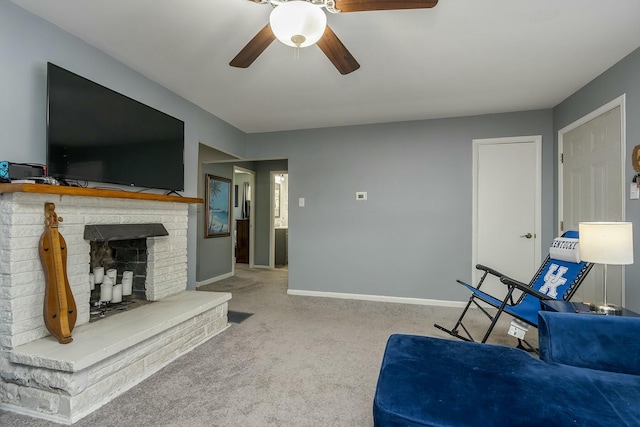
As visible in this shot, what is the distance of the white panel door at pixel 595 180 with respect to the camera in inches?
98.0

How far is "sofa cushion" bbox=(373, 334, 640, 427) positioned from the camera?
3.33ft

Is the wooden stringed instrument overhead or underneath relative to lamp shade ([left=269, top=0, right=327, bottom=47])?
underneath

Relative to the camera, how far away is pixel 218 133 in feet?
12.9

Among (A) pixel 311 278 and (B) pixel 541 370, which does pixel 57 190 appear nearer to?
(B) pixel 541 370

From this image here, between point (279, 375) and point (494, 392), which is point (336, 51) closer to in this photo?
point (494, 392)

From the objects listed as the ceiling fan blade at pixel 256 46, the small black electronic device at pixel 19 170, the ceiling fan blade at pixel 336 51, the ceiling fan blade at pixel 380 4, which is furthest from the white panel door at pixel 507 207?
the small black electronic device at pixel 19 170

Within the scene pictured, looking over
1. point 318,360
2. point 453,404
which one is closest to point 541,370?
Result: point 453,404

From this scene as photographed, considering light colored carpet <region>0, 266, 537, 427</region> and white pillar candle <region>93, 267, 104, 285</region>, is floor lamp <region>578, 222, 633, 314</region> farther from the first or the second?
white pillar candle <region>93, 267, 104, 285</region>

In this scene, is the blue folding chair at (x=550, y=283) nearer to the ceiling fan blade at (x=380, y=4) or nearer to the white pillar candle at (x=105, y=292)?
the ceiling fan blade at (x=380, y=4)

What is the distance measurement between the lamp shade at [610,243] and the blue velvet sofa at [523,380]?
0.55 m

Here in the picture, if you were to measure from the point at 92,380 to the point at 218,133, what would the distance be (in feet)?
9.65

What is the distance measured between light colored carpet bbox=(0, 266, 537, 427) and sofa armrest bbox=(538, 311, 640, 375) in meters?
0.62

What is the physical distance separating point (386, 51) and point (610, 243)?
6.33 ft

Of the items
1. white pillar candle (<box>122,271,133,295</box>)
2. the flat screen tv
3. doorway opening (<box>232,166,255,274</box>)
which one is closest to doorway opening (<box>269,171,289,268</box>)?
doorway opening (<box>232,166,255,274</box>)
